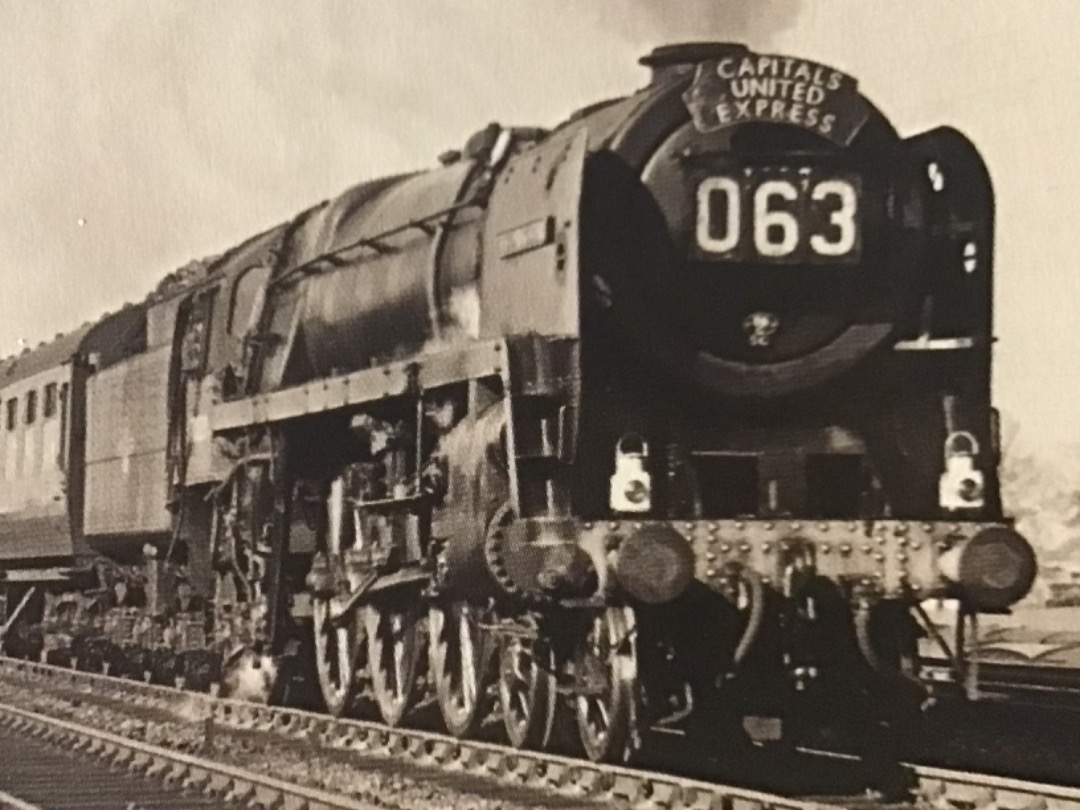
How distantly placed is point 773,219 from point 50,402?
234 inches

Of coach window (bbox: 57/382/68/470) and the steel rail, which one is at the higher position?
coach window (bbox: 57/382/68/470)

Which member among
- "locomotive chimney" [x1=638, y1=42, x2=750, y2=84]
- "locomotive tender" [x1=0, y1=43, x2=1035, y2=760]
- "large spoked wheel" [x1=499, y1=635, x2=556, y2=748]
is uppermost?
"locomotive chimney" [x1=638, y1=42, x2=750, y2=84]

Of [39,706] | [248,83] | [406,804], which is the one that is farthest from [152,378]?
[406,804]

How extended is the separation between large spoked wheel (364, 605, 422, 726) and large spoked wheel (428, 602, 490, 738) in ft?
0.47

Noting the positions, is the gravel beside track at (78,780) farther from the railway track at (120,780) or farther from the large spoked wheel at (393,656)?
the large spoked wheel at (393,656)

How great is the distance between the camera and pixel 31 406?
10.7m

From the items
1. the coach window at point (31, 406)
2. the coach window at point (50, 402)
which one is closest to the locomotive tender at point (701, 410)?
the coach window at point (50, 402)

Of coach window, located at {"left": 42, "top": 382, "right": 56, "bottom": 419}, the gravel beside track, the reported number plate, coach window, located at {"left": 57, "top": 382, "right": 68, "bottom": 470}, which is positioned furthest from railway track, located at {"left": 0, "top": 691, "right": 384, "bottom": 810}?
coach window, located at {"left": 42, "top": 382, "right": 56, "bottom": 419}

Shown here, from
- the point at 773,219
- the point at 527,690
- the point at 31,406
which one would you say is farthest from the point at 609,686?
the point at 31,406

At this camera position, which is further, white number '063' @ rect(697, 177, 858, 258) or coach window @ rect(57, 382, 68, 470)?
coach window @ rect(57, 382, 68, 470)

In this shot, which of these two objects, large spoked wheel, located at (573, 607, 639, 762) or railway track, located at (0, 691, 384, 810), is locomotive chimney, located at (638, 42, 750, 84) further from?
railway track, located at (0, 691, 384, 810)

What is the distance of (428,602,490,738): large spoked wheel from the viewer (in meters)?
6.38

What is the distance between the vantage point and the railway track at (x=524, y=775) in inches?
199

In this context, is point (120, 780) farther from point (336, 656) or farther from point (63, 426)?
point (63, 426)
